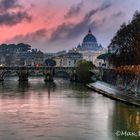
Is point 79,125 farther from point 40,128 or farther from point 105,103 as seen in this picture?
point 105,103

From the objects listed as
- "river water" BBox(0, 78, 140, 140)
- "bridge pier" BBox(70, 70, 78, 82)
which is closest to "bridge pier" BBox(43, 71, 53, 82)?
"bridge pier" BBox(70, 70, 78, 82)

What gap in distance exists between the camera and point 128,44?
260 ft

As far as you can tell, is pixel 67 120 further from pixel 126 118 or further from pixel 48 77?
pixel 48 77

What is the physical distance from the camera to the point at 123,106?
171 ft

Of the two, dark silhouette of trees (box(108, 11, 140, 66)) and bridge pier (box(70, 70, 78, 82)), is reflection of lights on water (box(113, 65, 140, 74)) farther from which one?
bridge pier (box(70, 70, 78, 82))

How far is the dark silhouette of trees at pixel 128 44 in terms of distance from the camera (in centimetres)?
7538

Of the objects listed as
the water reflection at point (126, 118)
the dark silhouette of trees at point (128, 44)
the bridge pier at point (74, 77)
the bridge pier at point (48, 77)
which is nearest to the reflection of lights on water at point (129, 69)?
the dark silhouette of trees at point (128, 44)

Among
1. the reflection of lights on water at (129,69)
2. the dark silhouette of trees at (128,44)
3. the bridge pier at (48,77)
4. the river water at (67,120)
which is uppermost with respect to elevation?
the dark silhouette of trees at (128,44)

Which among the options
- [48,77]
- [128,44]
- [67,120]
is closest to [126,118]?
[67,120]

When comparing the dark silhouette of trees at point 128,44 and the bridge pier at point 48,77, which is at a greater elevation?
the dark silhouette of trees at point 128,44

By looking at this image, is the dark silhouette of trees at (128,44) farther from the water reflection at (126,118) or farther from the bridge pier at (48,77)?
the bridge pier at (48,77)

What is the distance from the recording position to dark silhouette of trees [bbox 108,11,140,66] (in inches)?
2968

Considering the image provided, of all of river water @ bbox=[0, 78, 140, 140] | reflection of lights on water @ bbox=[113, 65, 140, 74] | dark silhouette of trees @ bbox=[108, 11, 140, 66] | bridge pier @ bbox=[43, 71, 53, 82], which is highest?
dark silhouette of trees @ bbox=[108, 11, 140, 66]

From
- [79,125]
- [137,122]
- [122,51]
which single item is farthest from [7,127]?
[122,51]
